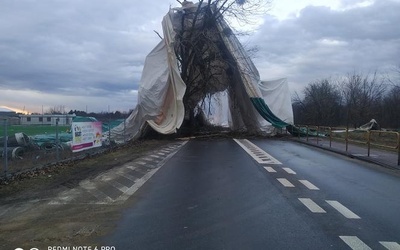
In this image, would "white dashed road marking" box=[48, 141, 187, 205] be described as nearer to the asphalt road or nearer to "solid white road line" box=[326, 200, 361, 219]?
the asphalt road

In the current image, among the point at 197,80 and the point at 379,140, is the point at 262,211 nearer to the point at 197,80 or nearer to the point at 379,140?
the point at 379,140

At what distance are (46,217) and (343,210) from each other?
5.00 metres

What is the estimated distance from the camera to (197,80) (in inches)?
1379

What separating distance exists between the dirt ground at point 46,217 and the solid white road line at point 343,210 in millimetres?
3730

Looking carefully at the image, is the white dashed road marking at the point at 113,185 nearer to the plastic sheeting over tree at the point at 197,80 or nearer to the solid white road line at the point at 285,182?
the solid white road line at the point at 285,182

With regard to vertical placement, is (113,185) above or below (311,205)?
below

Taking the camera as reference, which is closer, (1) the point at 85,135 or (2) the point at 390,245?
(2) the point at 390,245

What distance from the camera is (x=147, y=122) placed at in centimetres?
3030

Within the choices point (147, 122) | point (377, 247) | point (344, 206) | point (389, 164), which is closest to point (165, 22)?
point (147, 122)

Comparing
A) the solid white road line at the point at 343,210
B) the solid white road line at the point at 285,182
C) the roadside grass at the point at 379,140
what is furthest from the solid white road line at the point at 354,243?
the roadside grass at the point at 379,140

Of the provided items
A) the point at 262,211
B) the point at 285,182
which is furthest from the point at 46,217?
the point at 285,182

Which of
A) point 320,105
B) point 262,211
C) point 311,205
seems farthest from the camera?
point 320,105

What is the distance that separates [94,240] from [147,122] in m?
25.1

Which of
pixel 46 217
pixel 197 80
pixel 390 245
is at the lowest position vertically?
pixel 46 217
